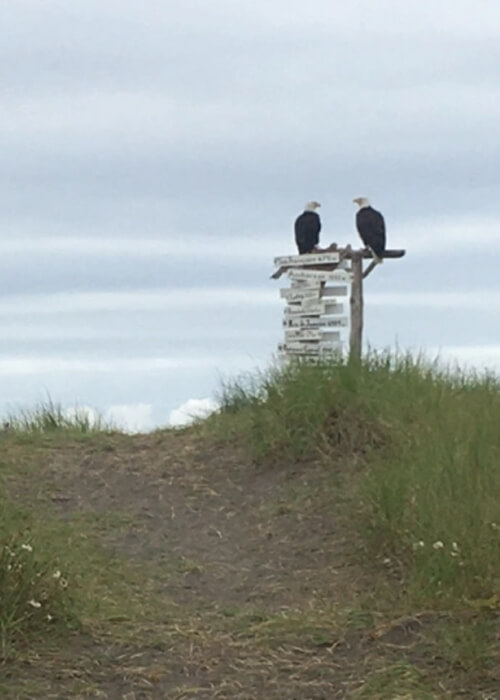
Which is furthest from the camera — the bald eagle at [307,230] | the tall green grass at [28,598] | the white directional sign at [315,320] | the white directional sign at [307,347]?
the bald eagle at [307,230]

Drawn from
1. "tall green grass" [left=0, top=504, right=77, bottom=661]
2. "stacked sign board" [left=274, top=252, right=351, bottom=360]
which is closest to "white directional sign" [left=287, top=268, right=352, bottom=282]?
"stacked sign board" [left=274, top=252, right=351, bottom=360]

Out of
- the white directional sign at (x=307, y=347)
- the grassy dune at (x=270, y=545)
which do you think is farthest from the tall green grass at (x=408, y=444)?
the white directional sign at (x=307, y=347)

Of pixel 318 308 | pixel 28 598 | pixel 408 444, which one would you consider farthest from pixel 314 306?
pixel 28 598

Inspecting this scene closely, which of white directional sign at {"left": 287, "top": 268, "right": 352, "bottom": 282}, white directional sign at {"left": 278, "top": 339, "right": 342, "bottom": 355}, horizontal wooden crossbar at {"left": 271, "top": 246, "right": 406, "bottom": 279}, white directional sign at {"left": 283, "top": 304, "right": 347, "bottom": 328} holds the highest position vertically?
horizontal wooden crossbar at {"left": 271, "top": 246, "right": 406, "bottom": 279}

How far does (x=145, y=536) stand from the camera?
24.0 feet

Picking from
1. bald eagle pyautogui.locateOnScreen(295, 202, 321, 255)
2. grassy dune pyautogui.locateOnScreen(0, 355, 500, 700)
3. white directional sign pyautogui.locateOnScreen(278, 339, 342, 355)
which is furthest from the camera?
bald eagle pyautogui.locateOnScreen(295, 202, 321, 255)

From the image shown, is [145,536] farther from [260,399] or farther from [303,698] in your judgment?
[303,698]

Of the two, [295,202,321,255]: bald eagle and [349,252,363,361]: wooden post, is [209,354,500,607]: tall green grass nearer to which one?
[349,252,363,361]: wooden post

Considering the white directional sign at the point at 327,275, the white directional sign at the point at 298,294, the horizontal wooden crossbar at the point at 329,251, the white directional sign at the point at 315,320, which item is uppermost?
the horizontal wooden crossbar at the point at 329,251

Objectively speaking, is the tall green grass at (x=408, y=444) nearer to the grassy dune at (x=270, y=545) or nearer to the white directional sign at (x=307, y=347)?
the grassy dune at (x=270, y=545)

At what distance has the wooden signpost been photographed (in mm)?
10430

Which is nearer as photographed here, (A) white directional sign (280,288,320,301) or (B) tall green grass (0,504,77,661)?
(B) tall green grass (0,504,77,661)

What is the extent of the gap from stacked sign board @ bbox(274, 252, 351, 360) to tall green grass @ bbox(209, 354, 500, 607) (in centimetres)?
104

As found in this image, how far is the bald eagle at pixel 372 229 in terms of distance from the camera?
10750 millimetres
